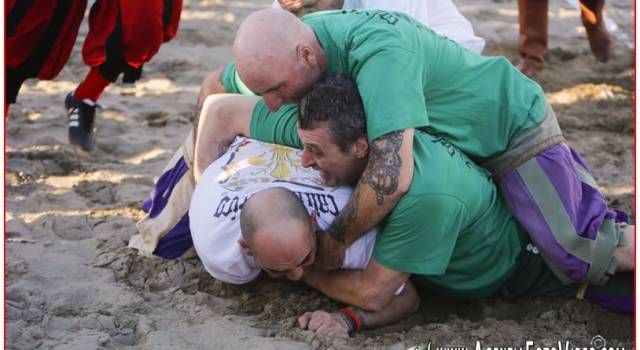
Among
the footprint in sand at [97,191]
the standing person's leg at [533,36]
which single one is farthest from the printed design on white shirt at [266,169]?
the standing person's leg at [533,36]

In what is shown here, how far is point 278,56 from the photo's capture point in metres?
2.88

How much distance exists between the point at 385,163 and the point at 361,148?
137 mm

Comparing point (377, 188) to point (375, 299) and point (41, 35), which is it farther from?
point (41, 35)

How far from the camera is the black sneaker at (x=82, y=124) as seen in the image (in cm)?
457

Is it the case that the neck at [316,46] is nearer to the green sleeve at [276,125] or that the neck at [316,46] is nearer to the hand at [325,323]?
the green sleeve at [276,125]

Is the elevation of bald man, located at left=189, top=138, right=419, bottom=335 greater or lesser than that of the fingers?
greater

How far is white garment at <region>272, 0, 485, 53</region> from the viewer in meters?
3.66

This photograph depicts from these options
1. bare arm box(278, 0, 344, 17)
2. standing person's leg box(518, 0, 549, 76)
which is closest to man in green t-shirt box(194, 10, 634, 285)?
bare arm box(278, 0, 344, 17)

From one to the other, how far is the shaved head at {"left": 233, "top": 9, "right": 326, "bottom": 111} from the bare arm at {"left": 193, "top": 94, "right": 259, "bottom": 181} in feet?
1.41

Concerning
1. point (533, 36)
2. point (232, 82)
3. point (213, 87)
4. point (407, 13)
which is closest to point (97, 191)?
point (213, 87)

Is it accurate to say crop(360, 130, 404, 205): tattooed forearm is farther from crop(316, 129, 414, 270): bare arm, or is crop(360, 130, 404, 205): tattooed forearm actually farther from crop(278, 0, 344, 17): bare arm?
crop(278, 0, 344, 17): bare arm

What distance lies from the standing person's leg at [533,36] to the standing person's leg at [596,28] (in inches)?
9.1

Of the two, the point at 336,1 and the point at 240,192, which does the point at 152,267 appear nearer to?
the point at 240,192

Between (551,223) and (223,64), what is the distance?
2810 mm
